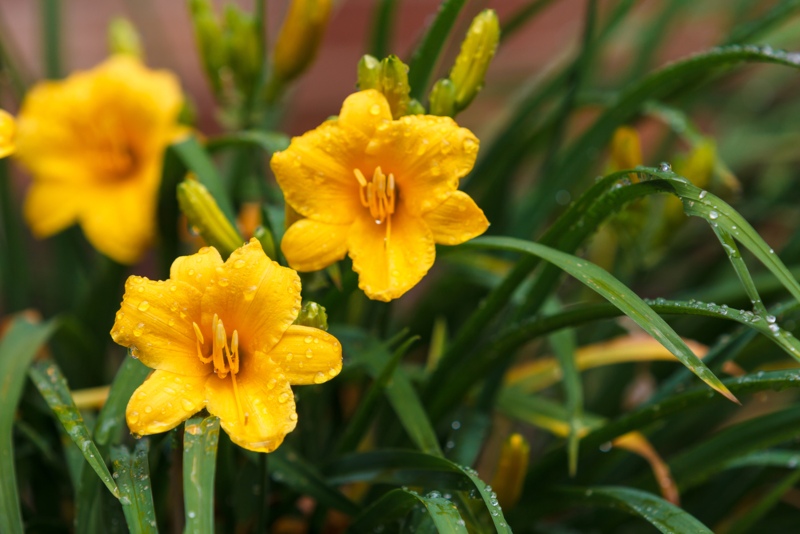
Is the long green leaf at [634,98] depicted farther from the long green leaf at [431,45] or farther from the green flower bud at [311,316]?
the green flower bud at [311,316]

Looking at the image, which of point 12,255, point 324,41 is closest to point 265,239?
point 12,255

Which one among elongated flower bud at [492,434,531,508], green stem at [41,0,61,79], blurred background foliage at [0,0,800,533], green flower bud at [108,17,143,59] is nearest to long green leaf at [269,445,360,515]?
blurred background foliage at [0,0,800,533]

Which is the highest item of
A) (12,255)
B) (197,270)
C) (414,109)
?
(414,109)

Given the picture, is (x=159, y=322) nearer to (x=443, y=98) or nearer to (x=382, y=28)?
(x=443, y=98)

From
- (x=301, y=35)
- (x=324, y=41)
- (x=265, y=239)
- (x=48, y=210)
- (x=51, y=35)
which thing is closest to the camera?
(x=265, y=239)

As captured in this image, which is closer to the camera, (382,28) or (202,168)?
(202,168)

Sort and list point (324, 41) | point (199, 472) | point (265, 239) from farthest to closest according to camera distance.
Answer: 1. point (324, 41)
2. point (265, 239)
3. point (199, 472)

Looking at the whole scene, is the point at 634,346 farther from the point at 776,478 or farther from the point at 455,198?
the point at 455,198
